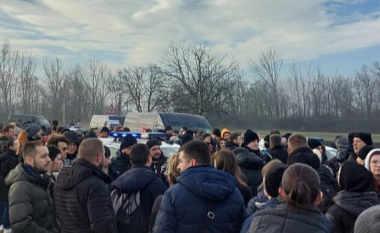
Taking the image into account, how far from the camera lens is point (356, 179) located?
3.62 m

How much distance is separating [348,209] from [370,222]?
1835 millimetres

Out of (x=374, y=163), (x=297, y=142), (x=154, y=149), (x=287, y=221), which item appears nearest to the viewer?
(x=287, y=221)

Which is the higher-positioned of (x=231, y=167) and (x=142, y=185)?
(x=231, y=167)

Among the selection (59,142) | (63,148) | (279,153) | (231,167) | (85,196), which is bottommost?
(85,196)

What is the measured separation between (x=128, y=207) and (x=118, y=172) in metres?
2.31

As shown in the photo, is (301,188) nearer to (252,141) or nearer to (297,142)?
(297,142)

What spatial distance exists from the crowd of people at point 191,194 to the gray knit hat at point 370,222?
2 cm

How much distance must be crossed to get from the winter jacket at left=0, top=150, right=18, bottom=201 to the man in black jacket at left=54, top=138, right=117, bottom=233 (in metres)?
2.58

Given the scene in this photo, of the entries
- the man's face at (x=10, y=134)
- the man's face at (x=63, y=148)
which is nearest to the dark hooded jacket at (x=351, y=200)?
the man's face at (x=63, y=148)

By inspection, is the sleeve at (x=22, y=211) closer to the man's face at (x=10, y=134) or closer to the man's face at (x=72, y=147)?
the man's face at (x=72, y=147)

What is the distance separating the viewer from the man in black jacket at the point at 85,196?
4105 millimetres

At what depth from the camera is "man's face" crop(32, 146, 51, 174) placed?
4.58 metres

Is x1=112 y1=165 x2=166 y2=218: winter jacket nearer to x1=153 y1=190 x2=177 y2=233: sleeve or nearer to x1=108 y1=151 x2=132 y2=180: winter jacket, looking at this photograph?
x1=153 y1=190 x2=177 y2=233: sleeve

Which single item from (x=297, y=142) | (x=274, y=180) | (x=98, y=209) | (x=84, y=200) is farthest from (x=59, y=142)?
(x=274, y=180)
